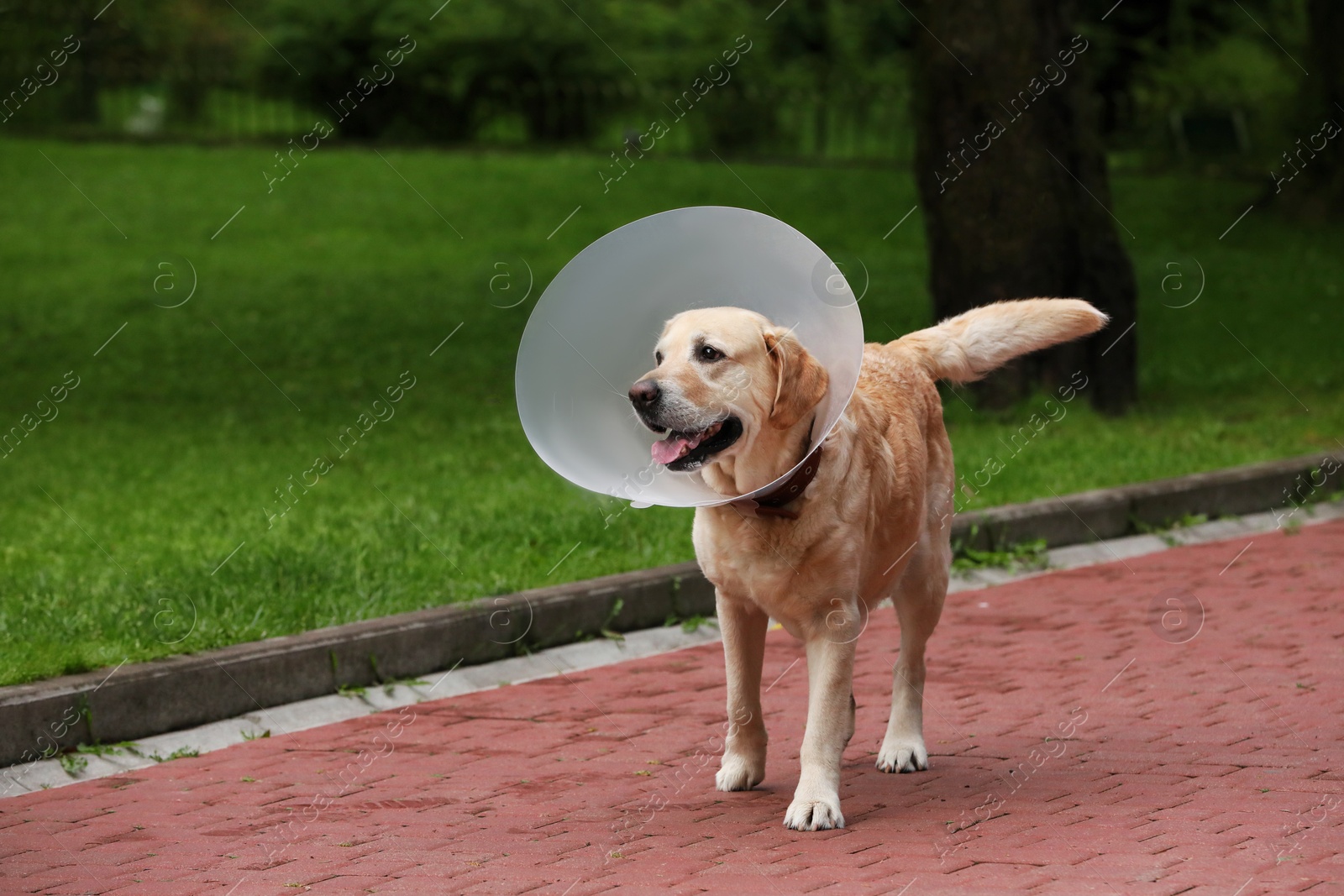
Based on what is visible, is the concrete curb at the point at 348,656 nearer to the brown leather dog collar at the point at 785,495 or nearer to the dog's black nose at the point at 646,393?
the brown leather dog collar at the point at 785,495

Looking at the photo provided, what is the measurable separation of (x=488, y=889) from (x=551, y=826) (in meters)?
0.64

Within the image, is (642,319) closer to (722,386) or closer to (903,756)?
(722,386)

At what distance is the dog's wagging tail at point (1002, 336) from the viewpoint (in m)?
5.78

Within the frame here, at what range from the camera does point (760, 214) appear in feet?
15.4

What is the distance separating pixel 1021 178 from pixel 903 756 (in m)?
8.15

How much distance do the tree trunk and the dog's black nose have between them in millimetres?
8605

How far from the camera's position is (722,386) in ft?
14.8

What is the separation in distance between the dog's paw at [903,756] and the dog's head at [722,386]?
4.33 ft

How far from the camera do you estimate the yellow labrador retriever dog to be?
4.54 m

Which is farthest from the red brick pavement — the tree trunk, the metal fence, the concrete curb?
the metal fence

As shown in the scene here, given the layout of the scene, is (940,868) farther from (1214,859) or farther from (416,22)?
(416,22)

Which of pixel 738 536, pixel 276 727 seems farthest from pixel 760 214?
pixel 276 727

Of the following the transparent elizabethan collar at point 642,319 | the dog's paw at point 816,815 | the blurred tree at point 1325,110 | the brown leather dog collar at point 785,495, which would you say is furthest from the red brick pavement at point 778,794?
the blurred tree at point 1325,110

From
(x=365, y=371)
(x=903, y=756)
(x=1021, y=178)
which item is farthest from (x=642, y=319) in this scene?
(x=365, y=371)
